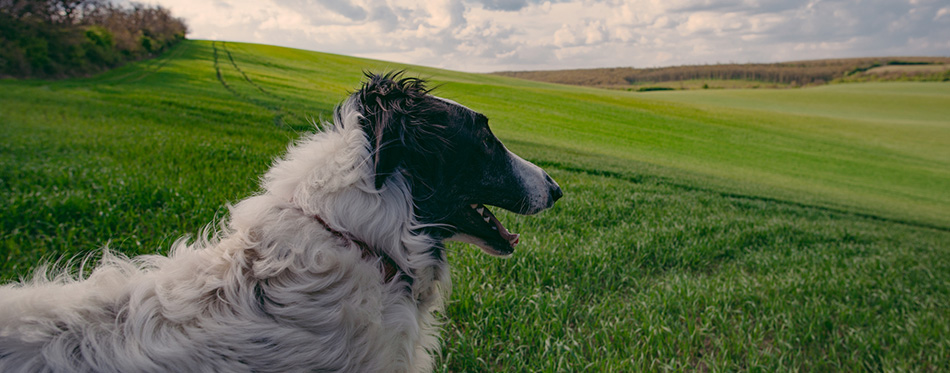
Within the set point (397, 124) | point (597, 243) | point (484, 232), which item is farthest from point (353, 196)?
point (597, 243)

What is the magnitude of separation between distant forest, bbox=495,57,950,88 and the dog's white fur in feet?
245

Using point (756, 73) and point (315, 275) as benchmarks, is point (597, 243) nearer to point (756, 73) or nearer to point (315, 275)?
point (315, 275)

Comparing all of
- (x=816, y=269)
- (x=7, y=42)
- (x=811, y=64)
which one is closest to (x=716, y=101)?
(x=811, y=64)

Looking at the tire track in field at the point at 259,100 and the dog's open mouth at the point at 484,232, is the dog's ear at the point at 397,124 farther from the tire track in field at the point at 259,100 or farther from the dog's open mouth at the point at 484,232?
the tire track in field at the point at 259,100

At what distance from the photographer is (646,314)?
429cm

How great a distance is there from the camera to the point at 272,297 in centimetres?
179

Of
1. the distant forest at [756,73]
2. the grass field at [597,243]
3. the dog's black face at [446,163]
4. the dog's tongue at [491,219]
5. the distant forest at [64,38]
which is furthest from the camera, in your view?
the distant forest at [756,73]

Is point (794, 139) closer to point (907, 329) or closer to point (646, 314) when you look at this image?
point (907, 329)

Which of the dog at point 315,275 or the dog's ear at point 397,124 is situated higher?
the dog's ear at point 397,124

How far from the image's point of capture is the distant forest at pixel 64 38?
86.7 feet

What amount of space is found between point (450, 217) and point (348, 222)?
55cm

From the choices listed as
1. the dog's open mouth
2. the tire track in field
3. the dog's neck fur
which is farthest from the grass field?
the dog's open mouth

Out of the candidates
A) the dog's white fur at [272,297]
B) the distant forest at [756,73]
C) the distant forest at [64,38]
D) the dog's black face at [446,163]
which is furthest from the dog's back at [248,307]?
the distant forest at [756,73]

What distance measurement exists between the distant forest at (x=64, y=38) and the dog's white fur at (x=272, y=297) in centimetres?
3579
